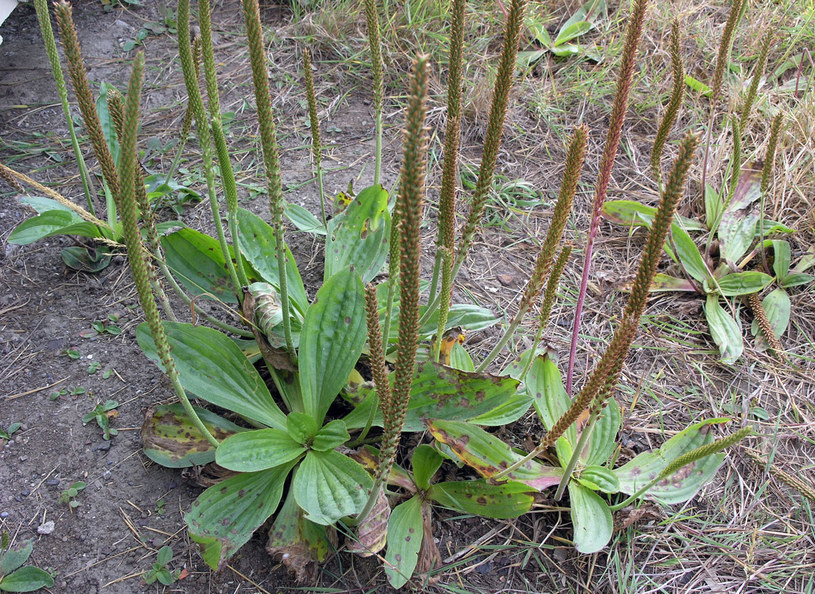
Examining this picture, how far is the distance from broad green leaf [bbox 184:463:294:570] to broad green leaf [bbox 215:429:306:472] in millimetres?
97

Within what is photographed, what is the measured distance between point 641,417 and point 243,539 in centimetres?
192

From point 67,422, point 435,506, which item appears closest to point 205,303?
point 67,422

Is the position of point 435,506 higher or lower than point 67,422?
lower

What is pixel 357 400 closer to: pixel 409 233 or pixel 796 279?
pixel 409 233

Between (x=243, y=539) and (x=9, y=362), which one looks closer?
(x=243, y=539)

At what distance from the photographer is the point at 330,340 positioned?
8.93 feet

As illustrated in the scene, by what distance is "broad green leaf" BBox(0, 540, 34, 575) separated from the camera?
237 centimetres

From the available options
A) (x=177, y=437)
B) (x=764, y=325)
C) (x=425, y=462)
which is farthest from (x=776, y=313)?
(x=177, y=437)

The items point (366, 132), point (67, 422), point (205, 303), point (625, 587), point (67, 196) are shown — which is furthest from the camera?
point (366, 132)

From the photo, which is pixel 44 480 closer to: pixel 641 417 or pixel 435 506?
pixel 435 506

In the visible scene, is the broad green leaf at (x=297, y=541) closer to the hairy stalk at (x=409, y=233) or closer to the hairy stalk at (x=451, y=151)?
the hairy stalk at (x=409, y=233)

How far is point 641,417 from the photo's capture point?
3096 millimetres

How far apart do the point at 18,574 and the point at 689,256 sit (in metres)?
3.57

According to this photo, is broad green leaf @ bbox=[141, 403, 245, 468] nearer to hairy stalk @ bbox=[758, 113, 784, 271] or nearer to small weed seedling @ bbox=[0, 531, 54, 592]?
small weed seedling @ bbox=[0, 531, 54, 592]
